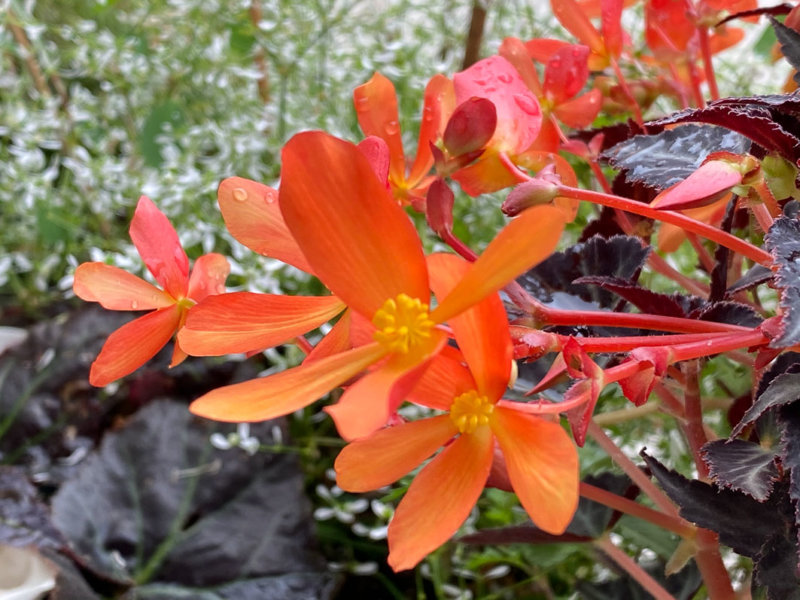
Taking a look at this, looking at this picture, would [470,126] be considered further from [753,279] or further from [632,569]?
[632,569]

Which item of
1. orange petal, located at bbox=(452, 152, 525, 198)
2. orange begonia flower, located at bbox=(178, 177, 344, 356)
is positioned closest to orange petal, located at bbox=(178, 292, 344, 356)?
orange begonia flower, located at bbox=(178, 177, 344, 356)

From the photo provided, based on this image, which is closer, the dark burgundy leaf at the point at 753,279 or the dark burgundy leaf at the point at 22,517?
the dark burgundy leaf at the point at 753,279

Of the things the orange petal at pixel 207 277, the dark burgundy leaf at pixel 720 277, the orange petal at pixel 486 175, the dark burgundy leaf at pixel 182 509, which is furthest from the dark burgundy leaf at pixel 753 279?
the dark burgundy leaf at pixel 182 509

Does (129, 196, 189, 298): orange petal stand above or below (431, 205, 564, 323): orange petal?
below

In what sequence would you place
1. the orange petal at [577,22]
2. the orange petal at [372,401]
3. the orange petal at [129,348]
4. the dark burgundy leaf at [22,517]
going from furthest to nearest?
the dark burgundy leaf at [22,517], the orange petal at [577,22], the orange petal at [129,348], the orange petal at [372,401]

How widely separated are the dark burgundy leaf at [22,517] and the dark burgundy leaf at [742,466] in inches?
19.8

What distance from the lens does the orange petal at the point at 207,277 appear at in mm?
318

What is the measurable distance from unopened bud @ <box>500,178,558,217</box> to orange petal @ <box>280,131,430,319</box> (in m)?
0.05

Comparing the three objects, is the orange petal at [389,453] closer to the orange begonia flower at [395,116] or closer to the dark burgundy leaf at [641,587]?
the orange begonia flower at [395,116]

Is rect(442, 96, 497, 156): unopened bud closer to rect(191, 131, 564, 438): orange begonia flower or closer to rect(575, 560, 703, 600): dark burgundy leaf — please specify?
rect(191, 131, 564, 438): orange begonia flower

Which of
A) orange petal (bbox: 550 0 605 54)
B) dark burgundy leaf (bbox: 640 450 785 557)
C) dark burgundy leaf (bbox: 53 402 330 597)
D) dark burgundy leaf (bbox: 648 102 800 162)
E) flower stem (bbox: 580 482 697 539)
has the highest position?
orange petal (bbox: 550 0 605 54)

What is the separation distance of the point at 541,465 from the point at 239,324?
4.5 inches

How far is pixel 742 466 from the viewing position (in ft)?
0.98

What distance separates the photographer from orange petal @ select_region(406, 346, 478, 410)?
9.4 inches
